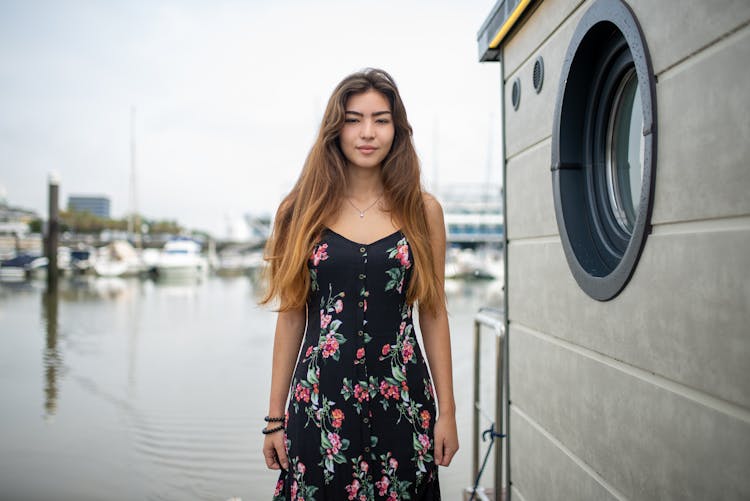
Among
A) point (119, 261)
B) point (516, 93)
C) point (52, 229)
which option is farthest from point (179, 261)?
point (516, 93)

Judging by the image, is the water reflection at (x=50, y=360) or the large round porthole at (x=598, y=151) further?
the water reflection at (x=50, y=360)

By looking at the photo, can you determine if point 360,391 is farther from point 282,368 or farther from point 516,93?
point 516,93

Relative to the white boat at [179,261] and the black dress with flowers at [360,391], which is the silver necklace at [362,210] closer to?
the black dress with flowers at [360,391]

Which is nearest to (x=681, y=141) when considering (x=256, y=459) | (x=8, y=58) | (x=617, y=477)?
(x=617, y=477)

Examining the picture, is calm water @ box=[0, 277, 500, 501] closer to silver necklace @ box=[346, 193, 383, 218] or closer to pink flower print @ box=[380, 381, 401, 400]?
pink flower print @ box=[380, 381, 401, 400]

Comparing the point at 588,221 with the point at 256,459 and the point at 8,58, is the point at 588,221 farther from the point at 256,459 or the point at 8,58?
the point at 8,58

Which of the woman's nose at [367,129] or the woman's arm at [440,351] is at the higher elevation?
the woman's nose at [367,129]

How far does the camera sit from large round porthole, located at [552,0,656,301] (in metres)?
1.50

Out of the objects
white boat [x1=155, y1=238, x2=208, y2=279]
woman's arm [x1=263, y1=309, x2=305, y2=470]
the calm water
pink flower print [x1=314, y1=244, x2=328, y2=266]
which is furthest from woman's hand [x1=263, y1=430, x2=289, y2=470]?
white boat [x1=155, y1=238, x2=208, y2=279]

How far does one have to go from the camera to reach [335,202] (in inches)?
63.2

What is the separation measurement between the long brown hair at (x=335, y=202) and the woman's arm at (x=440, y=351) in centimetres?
3

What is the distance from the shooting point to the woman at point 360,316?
146 centimetres

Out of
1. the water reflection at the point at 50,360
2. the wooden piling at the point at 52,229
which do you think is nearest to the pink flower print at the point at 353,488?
A: the water reflection at the point at 50,360

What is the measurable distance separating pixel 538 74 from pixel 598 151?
0.39m
